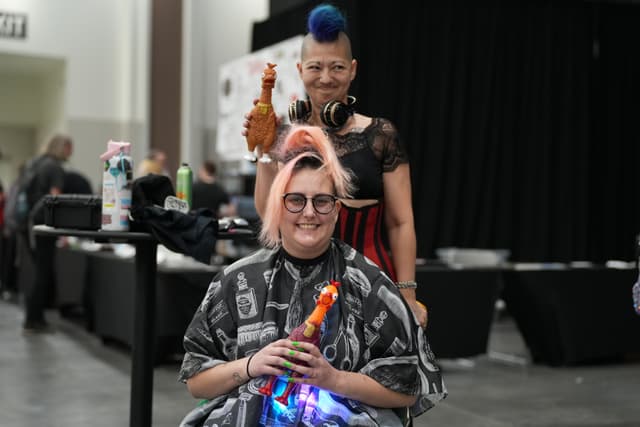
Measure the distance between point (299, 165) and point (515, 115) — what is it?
6770 millimetres

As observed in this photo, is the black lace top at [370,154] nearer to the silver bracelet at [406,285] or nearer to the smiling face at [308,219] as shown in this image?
the silver bracelet at [406,285]

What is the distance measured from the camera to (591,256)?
8.51 m

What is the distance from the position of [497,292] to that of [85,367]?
2341mm

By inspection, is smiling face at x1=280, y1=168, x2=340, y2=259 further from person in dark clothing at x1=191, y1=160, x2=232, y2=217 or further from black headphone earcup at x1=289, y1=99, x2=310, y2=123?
person in dark clothing at x1=191, y1=160, x2=232, y2=217

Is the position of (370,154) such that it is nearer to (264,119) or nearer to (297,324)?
(264,119)

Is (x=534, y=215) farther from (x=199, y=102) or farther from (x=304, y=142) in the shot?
(x=304, y=142)

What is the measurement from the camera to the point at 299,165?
1.65 m

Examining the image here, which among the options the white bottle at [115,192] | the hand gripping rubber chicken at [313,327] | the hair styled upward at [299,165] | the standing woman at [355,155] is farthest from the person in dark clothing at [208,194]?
the hand gripping rubber chicken at [313,327]

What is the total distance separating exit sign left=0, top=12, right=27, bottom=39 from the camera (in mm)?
10531

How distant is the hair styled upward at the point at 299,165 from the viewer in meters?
1.63

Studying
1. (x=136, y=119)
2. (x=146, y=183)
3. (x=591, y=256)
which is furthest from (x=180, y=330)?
(x=136, y=119)

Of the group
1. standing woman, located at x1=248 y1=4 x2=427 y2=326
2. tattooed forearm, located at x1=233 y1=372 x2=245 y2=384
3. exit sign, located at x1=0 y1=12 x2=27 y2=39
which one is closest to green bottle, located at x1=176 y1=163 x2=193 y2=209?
standing woman, located at x1=248 y1=4 x2=427 y2=326

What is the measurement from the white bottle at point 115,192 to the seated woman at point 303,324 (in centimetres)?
93

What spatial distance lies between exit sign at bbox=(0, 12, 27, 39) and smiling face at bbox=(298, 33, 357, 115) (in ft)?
31.0
